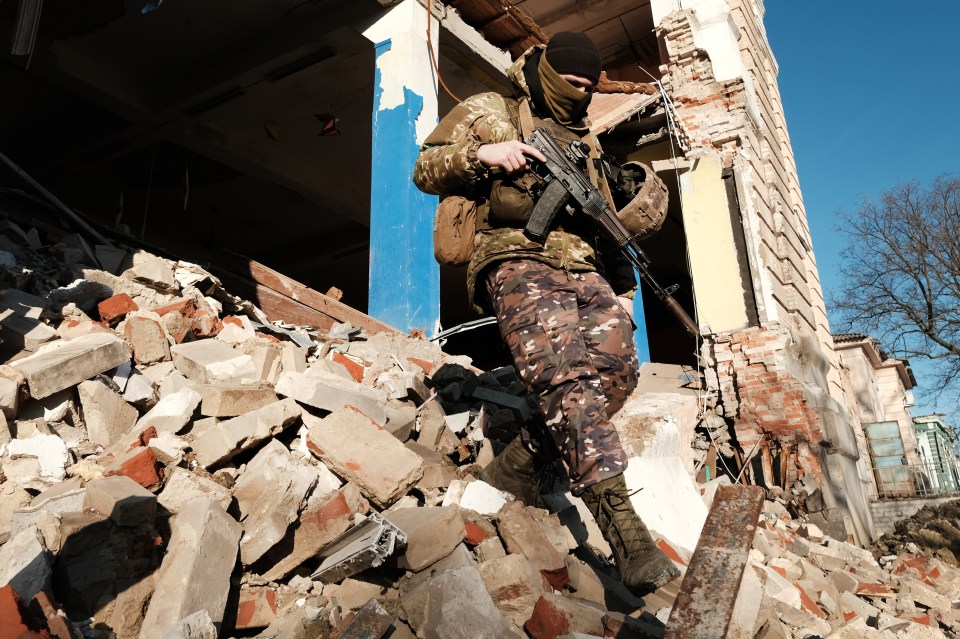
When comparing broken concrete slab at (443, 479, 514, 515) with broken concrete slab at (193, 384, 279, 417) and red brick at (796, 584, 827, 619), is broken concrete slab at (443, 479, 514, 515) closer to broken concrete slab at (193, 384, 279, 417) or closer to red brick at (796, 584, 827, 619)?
broken concrete slab at (193, 384, 279, 417)

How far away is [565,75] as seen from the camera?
2629mm

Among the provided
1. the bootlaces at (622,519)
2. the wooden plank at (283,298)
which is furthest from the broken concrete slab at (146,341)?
the bootlaces at (622,519)

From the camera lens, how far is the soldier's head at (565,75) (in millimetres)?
2584

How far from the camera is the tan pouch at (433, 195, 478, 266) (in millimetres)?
2623

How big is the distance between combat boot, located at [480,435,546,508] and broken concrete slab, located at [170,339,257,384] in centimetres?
Result: 118

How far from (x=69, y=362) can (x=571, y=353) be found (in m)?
1.79

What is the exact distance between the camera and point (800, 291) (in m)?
7.82

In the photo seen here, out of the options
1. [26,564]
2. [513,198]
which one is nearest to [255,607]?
[26,564]

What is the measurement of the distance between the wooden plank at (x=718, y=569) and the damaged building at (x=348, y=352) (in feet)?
0.04

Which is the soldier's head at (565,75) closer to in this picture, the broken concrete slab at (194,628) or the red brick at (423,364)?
the red brick at (423,364)

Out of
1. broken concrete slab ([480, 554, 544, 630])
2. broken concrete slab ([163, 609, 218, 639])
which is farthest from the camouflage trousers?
broken concrete slab ([163, 609, 218, 639])

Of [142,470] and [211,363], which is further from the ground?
[211,363]

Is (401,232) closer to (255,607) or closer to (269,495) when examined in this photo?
(269,495)

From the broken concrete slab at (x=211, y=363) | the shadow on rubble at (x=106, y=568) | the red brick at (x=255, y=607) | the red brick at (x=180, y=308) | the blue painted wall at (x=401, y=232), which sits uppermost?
the blue painted wall at (x=401, y=232)
